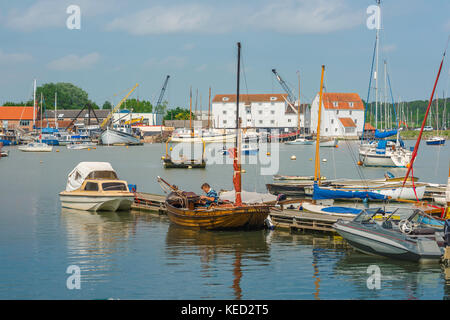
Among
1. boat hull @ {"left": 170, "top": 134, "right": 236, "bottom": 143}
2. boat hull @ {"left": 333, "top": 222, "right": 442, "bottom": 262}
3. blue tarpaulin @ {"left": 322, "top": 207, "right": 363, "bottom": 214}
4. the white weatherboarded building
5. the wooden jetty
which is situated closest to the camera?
boat hull @ {"left": 333, "top": 222, "right": 442, "bottom": 262}

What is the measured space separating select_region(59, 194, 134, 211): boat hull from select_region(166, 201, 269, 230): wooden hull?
284 inches

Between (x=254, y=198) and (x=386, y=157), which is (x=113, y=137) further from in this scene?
(x=254, y=198)

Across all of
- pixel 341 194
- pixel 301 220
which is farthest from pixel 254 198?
pixel 341 194

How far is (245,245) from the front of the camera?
28000 mm

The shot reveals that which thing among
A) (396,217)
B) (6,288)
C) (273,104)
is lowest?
(6,288)

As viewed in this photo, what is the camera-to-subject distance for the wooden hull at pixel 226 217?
2934cm

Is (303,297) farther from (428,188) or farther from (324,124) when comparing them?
(324,124)

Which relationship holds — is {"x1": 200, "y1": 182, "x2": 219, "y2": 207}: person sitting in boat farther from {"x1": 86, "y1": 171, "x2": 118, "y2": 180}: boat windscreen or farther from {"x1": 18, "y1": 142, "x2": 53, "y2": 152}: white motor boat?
{"x1": 18, "y1": 142, "x2": 53, "y2": 152}: white motor boat

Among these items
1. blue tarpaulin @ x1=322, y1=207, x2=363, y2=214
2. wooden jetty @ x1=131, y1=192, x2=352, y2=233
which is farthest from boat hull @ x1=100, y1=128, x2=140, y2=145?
blue tarpaulin @ x1=322, y1=207, x2=363, y2=214

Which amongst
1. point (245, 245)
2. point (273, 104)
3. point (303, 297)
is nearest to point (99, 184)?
point (245, 245)

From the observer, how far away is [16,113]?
197 m

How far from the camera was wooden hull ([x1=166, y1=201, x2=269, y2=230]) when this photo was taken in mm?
29344

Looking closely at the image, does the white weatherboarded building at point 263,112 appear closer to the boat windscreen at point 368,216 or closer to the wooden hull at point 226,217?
the wooden hull at point 226,217
